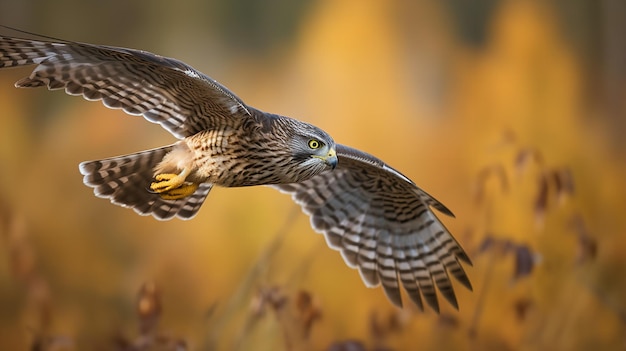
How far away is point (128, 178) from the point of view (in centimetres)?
252

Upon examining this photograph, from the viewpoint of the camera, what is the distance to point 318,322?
12.8ft

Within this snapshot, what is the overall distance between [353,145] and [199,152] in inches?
69.8

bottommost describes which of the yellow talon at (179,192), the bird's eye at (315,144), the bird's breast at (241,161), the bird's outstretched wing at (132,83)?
the yellow talon at (179,192)

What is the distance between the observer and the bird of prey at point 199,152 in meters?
2.26

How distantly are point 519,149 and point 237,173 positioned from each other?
2.33 m

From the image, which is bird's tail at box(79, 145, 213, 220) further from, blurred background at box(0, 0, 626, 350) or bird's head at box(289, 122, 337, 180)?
blurred background at box(0, 0, 626, 350)

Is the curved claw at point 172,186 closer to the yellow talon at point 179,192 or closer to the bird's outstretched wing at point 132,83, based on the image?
the yellow talon at point 179,192

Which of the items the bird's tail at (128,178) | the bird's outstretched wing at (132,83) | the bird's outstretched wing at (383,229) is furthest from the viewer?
the bird's outstretched wing at (383,229)


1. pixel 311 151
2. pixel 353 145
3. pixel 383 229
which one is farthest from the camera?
pixel 353 145

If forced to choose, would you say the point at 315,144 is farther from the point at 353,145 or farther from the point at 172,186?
the point at 353,145

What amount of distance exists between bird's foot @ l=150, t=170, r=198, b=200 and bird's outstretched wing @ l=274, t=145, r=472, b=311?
67cm

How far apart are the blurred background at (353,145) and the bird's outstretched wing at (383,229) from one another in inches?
32.5

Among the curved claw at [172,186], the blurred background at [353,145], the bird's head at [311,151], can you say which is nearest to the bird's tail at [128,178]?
the curved claw at [172,186]

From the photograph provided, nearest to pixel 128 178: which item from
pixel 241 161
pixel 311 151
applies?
pixel 241 161
